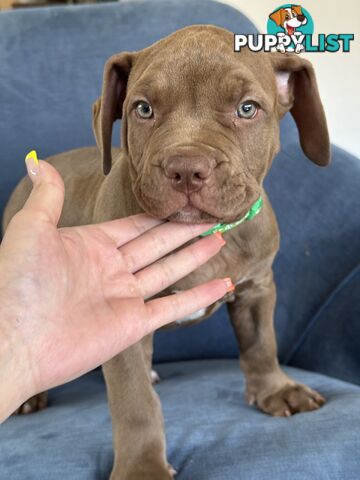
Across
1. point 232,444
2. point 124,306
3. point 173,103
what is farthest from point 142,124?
point 232,444

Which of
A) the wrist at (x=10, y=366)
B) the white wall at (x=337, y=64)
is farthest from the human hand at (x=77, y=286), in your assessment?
the white wall at (x=337, y=64)

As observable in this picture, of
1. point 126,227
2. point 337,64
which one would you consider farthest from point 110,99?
point 337,64

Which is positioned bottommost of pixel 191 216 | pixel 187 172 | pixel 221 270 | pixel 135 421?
pixel 135 421

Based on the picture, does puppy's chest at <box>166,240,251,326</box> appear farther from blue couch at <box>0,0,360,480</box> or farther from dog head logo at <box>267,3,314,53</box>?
dog head logo at <box>267,3,314,53</box>

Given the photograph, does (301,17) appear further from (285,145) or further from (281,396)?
(281,396)

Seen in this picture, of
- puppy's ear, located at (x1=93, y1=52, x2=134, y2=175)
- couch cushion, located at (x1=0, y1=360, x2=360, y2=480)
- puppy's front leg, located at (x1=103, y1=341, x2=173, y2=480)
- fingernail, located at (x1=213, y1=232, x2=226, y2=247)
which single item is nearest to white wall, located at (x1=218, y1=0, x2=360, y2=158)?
puppy's ear, located at (x1=93, y1=52, x2=134, y2=175)

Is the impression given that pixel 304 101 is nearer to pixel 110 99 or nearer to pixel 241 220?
pixel 241 220

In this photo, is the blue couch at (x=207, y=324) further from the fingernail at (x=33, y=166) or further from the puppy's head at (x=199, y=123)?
the fingernail at (x=33, y=166)
